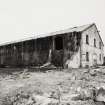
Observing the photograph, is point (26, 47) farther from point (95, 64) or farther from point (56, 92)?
point (56, 92)

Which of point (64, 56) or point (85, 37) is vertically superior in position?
point (85, 37)

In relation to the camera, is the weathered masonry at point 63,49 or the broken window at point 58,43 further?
the broken window at point 58,43

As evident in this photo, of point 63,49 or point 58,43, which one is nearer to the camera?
point 63,49

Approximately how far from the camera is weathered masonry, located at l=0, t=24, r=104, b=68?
66.0ft

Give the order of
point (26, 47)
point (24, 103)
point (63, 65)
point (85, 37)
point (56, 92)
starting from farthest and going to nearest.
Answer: point (26, 47) → point (85, 37) → point (63, 65) → point (56, 92) → point (24, 103)

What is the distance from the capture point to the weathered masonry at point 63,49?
20.1 metres

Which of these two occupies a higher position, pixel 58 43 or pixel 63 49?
pixel 58 43

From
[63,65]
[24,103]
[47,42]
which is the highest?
[47,42]

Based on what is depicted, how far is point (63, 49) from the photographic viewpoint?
20.6 m

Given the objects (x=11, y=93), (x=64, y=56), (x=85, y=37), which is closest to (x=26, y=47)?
(x=64, y=56)

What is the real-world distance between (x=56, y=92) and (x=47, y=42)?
44.3 feet

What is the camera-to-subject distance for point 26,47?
25188 mm

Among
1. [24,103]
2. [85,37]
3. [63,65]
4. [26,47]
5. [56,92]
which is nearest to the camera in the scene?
[24,103]

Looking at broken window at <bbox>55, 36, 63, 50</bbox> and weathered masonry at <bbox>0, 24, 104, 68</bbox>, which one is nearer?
weathered masonry at <bbox>0, 24, 104, 68</bbox>
